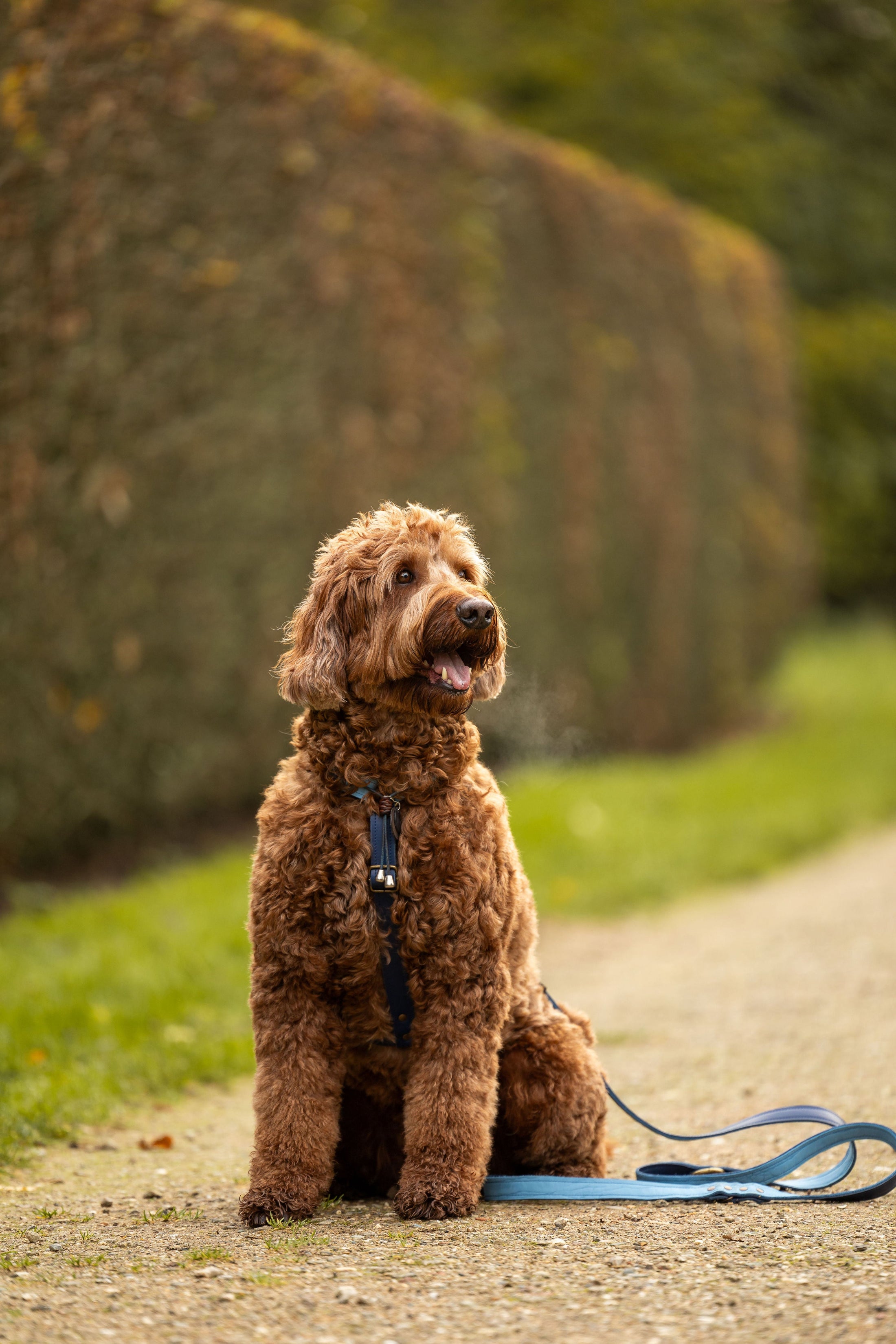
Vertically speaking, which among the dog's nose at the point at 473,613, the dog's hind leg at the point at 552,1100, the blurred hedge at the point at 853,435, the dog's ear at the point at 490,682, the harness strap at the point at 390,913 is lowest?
the dog's hind leg at the point at 552,1100

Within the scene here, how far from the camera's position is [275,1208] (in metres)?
3.10

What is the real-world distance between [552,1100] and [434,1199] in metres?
0.45

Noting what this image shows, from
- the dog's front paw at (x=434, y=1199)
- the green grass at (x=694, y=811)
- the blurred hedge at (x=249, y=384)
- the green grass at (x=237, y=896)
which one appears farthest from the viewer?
the green grass at (x=694, y=811)

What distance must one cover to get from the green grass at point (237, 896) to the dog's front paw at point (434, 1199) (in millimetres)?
1408

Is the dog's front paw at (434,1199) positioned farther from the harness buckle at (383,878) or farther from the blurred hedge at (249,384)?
the blurred hedge at (249,384)

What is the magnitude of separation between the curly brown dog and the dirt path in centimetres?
19

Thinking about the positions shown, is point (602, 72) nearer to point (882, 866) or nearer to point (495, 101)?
point (495, 101)

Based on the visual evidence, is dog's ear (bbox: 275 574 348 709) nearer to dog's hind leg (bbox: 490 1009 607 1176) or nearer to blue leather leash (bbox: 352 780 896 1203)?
blue leather leash (bbox: 352 780 896 1203)

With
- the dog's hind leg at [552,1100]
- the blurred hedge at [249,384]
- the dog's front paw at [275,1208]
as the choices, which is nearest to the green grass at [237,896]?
the blurred hedge at [249,384]

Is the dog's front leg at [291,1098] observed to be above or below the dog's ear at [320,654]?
below

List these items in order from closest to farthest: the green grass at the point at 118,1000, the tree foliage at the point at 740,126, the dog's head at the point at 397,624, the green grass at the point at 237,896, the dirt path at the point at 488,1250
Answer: the dirt path at the point at 488,1250 < the dog's head at the point at 397,624 < the green grass at the point at 118,1000 < the green grass at the point at 237,896 < the tree foliage at the point at 740,126

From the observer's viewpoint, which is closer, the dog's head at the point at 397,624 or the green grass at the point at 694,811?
the dog's head at the point at 397,624

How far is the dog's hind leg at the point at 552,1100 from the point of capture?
11.2ft

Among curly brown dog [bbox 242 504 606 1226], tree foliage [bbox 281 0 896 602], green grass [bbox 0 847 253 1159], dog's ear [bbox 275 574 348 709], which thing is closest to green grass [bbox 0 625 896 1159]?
green grass [bbox 0 847 253 1159]
